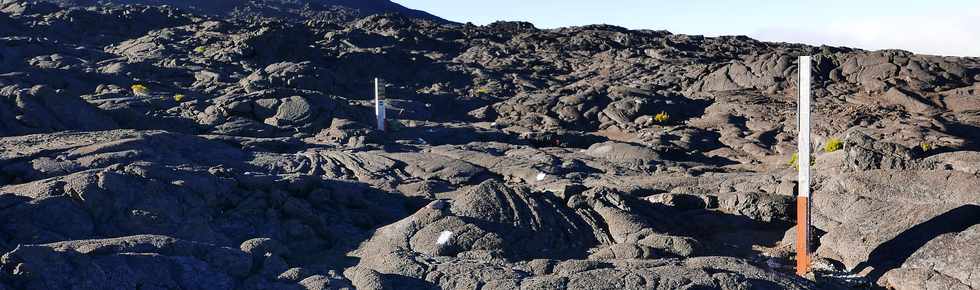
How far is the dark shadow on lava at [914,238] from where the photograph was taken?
31.1 ft

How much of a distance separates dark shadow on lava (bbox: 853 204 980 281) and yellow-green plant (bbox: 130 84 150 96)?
22.6 meters

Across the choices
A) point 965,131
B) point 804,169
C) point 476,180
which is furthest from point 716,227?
point 965,131

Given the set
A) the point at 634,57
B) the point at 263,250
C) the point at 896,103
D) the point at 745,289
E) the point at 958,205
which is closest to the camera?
the point at 745,289

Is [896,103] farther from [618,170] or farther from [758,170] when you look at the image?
[618,170]

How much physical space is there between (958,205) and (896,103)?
2035 centimetres

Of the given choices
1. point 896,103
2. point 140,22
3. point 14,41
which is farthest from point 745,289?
point 140,22

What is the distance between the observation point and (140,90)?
27609 mm

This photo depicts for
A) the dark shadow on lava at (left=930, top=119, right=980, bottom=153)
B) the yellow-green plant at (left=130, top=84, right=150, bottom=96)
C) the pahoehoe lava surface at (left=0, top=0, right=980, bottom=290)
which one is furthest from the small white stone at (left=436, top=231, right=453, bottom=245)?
the yellow-green plant at (left=130, top=84, right=150, bottom=96)

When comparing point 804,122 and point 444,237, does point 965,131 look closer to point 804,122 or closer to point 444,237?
point 804,122

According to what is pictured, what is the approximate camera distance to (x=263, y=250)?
872 centimetres

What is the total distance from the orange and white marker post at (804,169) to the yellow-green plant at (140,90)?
21.9 metres

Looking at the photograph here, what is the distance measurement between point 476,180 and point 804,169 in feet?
25.8

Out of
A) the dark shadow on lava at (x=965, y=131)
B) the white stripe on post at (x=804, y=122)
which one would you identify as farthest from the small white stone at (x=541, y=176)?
the dark shadow on lava at (x=965, y=131)

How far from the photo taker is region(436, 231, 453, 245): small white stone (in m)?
9.51
